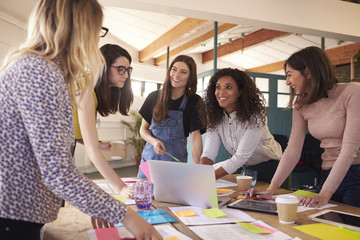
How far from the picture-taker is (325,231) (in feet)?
3.55

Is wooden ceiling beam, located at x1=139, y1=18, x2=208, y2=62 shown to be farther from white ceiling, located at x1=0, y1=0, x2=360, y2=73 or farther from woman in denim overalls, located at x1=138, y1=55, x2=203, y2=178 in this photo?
woman in denim overalls, located at x1=138, y1=55, x2=203, y2=178

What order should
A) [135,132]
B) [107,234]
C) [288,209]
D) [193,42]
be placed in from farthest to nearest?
[135,132], [193,42], [288,209], [107,234]

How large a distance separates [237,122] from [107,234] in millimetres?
1357

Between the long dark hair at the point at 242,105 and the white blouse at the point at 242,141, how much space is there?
0.13 feet

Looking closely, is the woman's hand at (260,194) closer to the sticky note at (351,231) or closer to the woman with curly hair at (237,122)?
the sticky note at (351,231)

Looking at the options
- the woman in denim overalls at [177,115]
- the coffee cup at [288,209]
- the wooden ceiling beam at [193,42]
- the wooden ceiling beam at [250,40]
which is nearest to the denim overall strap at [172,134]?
the woman in denim overalls at [177,115]

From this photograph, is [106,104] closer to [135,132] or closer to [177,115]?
[177,115]

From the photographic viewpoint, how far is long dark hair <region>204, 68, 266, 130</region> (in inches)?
83.4

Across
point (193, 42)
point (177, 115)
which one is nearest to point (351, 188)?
point (177, 115)

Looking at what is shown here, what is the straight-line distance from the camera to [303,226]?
113 centimetres

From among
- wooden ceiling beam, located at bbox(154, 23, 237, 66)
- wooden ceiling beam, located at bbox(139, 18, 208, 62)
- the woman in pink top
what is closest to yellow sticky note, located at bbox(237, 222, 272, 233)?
the woman in pink top

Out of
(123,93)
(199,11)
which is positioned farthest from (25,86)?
(199,11)

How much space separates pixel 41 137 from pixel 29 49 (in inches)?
9.4

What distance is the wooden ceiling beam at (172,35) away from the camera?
5247mm
